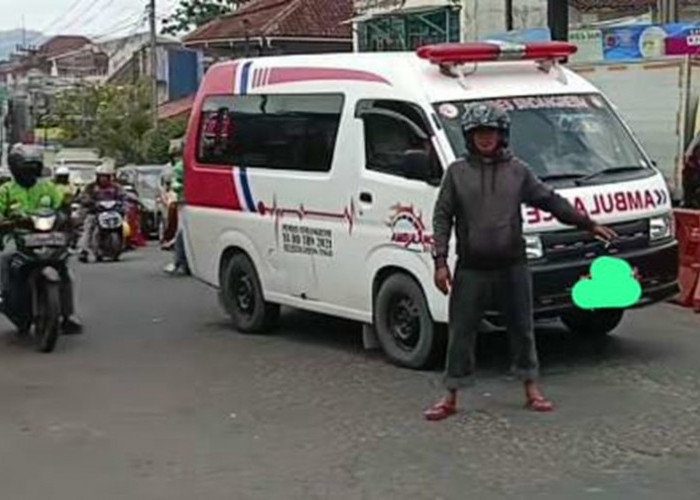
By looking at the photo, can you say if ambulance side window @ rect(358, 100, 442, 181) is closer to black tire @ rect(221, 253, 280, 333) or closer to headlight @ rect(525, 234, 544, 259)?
headlight @ rect(525, 234, 544, 259)

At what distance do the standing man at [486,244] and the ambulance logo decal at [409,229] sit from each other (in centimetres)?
125

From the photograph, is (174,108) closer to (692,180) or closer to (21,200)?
(692,180)

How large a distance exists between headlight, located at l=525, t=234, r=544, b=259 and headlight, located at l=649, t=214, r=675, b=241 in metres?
1.09

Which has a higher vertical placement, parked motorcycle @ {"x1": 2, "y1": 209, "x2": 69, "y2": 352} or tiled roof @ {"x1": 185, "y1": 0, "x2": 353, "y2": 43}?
tiled roof @ {"x1": 185, "y1": 0, "x2": 353, "y2": 43}

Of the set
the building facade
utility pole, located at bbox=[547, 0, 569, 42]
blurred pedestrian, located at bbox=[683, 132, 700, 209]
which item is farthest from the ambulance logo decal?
the building facade

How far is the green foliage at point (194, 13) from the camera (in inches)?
2820

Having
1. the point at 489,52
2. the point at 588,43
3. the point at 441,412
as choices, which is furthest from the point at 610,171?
the point at 588,43

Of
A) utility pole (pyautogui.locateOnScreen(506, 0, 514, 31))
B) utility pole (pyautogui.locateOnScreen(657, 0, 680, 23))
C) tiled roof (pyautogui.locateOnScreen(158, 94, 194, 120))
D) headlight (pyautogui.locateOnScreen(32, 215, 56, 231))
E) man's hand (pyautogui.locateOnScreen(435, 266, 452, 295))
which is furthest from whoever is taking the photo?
tiled roof (pyautogui.locateOnScreen(158, 94, 194, 120))

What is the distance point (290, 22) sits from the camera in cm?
4384

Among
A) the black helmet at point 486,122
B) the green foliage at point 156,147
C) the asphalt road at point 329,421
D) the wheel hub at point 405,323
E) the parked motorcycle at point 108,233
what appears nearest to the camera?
the asphalt road at point 329,421

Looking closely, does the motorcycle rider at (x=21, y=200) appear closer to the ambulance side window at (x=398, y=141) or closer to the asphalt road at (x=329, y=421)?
the asphalt road at (x=329, y=421)

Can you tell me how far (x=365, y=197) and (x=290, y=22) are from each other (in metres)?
34.2

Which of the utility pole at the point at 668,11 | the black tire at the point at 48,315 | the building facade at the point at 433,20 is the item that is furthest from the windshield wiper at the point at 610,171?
the building facade at the point at 433,20

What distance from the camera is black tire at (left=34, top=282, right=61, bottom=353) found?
1151 cm
